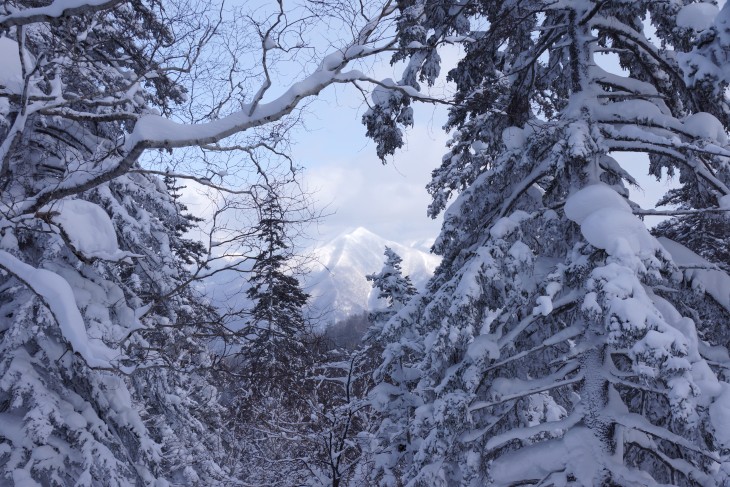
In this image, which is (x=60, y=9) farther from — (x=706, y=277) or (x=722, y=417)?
(x=706, y=277)

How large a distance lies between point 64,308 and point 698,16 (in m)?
6.19

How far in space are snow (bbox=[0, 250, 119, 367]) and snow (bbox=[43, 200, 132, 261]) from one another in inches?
13.5

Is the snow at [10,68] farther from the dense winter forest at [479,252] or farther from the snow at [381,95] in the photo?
the snow at [381,95]

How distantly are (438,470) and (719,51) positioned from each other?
15.6 feet

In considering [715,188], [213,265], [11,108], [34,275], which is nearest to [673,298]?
[715,188]

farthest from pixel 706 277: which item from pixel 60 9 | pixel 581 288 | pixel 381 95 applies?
pixel 60 9

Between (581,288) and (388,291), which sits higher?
(388,291)

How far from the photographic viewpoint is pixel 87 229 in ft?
13.9

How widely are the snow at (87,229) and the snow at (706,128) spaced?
19.2 feet

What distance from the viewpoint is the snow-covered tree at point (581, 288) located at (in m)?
4.05

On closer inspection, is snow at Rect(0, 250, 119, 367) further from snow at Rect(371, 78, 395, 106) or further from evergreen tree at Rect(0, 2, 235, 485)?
snow at Rect(371, 78, 395, 106)

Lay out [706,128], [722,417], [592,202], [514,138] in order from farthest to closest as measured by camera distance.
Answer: [514,138], [706,128], [592,202], [722,417]

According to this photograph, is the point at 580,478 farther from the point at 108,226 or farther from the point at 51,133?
the point at 51,133

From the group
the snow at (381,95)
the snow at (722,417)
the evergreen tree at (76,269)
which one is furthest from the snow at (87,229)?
the snow at (722,417)
